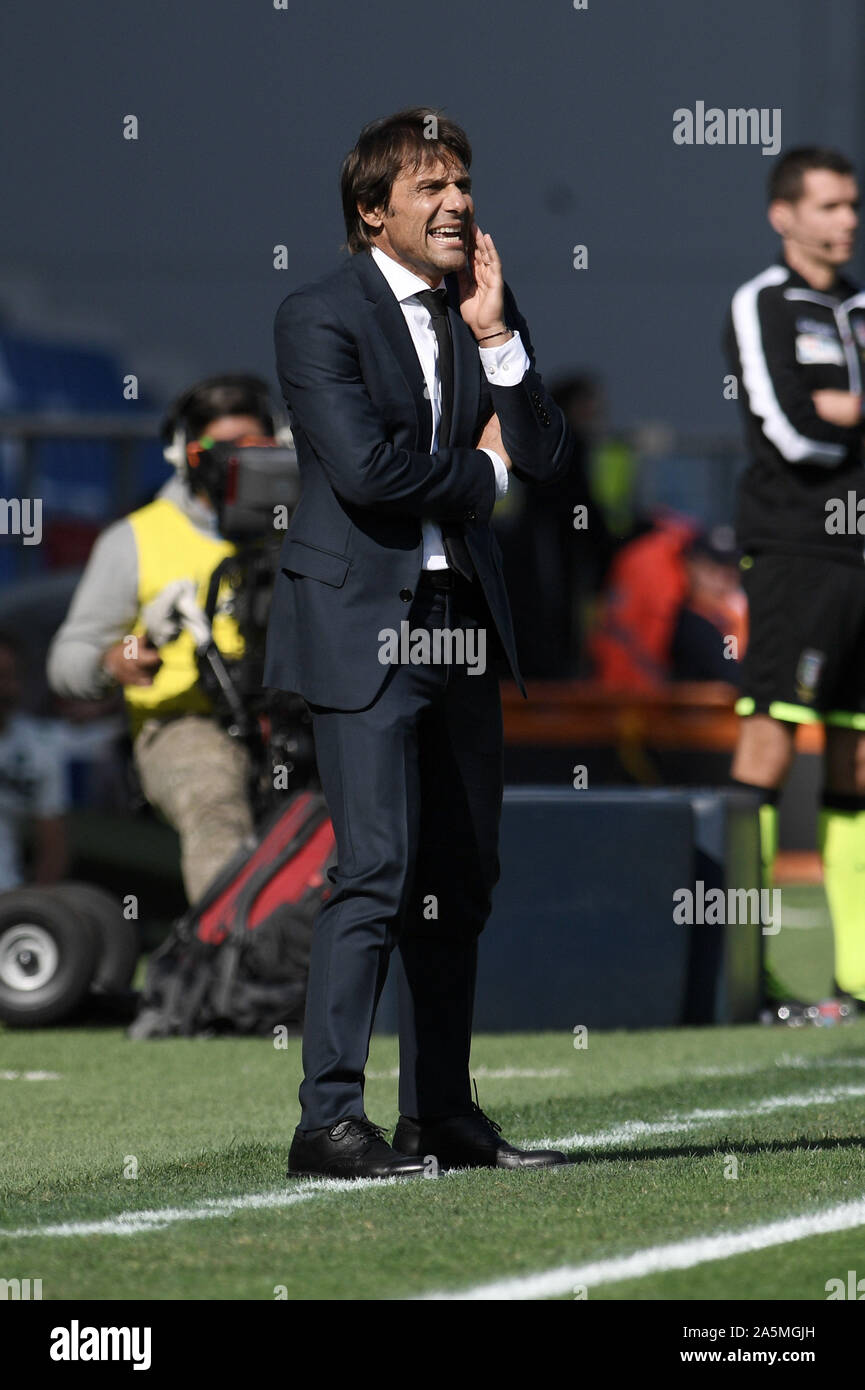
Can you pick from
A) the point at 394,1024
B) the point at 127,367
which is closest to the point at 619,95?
the point at 127,367

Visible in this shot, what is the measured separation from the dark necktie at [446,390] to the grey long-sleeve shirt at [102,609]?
2934mm

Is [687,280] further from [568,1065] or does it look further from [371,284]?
[371,284]

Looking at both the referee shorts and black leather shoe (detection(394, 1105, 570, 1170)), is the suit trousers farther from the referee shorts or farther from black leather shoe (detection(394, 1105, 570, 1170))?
the referee shorts

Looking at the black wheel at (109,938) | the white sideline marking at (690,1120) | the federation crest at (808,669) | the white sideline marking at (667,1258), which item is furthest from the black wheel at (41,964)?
the white sideline marking at (667,1258)

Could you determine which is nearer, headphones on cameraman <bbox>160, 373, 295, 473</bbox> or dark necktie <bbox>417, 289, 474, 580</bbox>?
dark necktie <bbox>417, 289, 474, 580</bbox>

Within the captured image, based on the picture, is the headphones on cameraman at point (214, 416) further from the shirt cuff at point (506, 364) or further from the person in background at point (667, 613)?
the person in background at point (667, 613)

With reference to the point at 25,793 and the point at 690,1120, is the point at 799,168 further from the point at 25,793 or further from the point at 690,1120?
the point at 690,1120

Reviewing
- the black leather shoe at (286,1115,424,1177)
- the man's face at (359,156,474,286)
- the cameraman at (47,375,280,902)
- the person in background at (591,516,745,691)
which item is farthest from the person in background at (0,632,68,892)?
the person in background at (591,516,745,691)

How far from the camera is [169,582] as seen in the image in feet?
25.9

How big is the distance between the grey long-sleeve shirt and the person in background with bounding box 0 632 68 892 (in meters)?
0.80

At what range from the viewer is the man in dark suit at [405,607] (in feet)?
15.5

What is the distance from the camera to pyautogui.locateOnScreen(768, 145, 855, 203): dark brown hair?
807cm

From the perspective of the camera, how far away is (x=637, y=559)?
1365 cm
